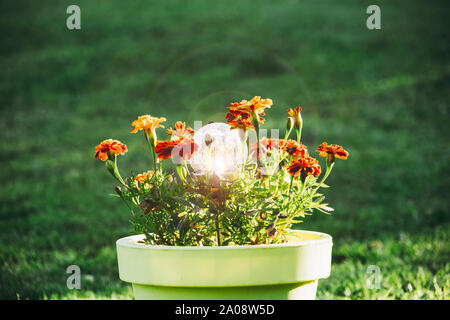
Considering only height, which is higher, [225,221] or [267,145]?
[267,145]

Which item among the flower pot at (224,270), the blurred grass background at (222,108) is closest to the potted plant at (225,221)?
the flower pot at (224,270)

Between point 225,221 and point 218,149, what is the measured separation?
38 centimetres

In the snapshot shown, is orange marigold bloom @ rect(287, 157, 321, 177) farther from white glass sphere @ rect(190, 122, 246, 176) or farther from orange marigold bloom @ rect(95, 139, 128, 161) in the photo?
orange marigold bloom @ rect(95, 139, 128, 161)

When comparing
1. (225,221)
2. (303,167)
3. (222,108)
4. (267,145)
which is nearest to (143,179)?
(225,221)

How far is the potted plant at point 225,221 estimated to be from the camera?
1814 mm

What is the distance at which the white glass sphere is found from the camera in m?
2.16

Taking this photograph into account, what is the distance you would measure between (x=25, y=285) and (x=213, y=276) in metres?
1.99

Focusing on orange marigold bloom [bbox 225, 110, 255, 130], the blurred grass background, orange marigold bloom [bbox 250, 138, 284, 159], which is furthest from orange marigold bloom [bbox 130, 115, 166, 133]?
the blurred grass background

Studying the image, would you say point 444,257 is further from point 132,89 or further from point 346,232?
point 132,89

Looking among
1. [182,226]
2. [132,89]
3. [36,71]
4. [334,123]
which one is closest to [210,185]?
[182,226]

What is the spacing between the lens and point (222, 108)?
9.34 meters

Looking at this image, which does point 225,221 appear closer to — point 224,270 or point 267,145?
point 224,270

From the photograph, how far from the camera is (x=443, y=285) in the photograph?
316cm

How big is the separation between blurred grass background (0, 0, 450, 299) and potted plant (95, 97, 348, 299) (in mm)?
526
